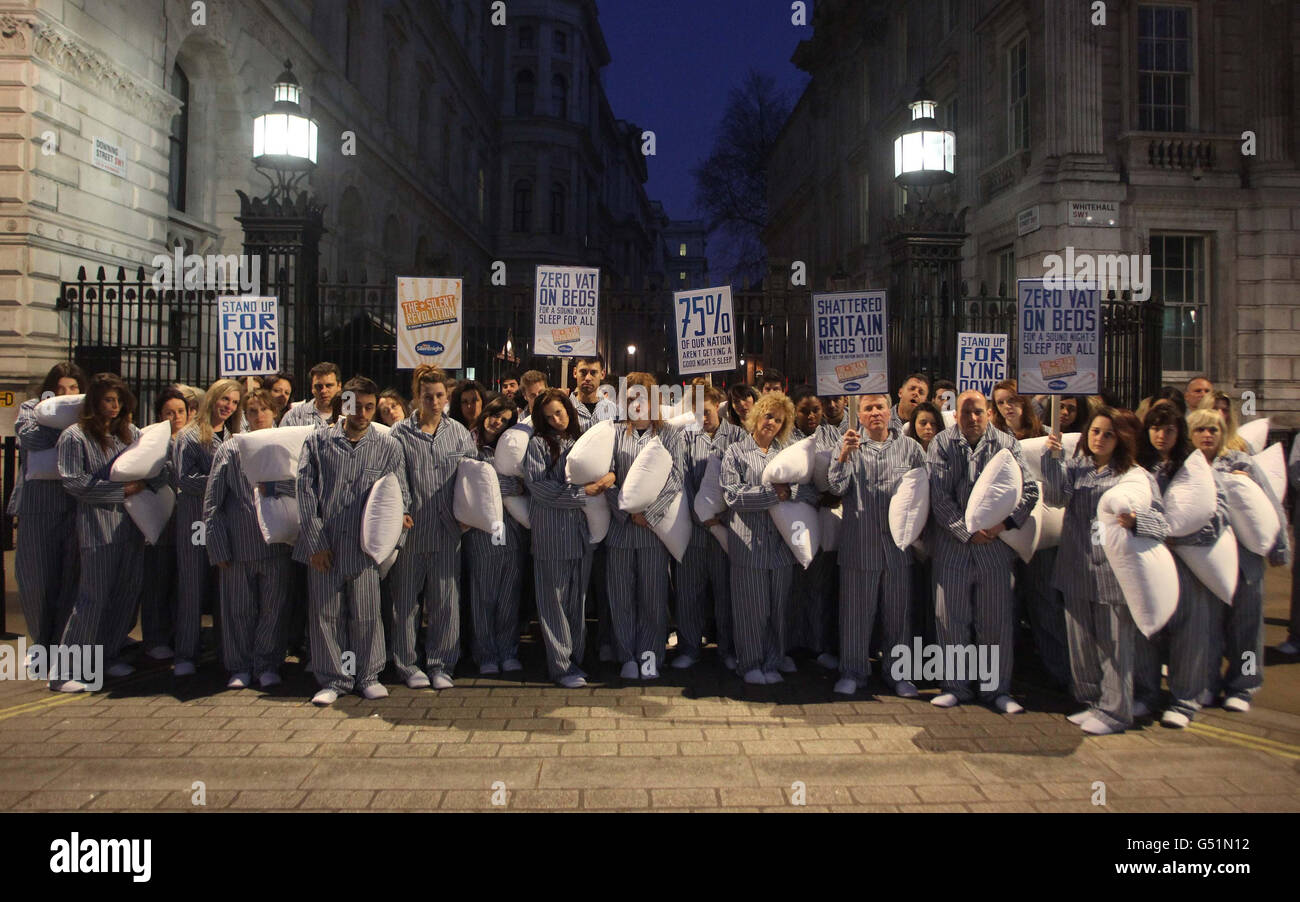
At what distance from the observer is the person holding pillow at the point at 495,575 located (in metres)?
6.17

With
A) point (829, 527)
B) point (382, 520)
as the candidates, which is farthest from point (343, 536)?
point (829, 527)

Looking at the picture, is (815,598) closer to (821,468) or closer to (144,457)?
(821,468)

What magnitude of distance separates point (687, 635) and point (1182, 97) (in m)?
14.4

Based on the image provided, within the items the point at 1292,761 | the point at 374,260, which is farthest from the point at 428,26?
the point at 1292,761

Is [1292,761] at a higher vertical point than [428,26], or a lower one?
lower

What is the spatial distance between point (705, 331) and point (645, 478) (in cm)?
258

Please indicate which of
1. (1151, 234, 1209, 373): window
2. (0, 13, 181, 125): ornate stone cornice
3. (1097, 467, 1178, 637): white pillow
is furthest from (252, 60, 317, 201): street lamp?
(1151, 234, 1209, 373): window

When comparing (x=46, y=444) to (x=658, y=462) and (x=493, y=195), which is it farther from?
(x=493, y=195)

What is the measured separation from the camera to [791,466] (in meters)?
5.80

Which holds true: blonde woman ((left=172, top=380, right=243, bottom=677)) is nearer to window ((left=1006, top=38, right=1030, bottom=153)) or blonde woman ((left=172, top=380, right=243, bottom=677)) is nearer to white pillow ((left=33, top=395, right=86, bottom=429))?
white pillow ((left=33, top=395, right=86, bottom=429))

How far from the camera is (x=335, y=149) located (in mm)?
21375

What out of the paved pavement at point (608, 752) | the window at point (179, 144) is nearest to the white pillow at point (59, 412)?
the paved pavement at point (608, 752)

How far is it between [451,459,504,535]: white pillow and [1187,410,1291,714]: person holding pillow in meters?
4.58

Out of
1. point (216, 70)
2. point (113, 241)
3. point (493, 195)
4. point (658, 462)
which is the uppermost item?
point (493, 195)
